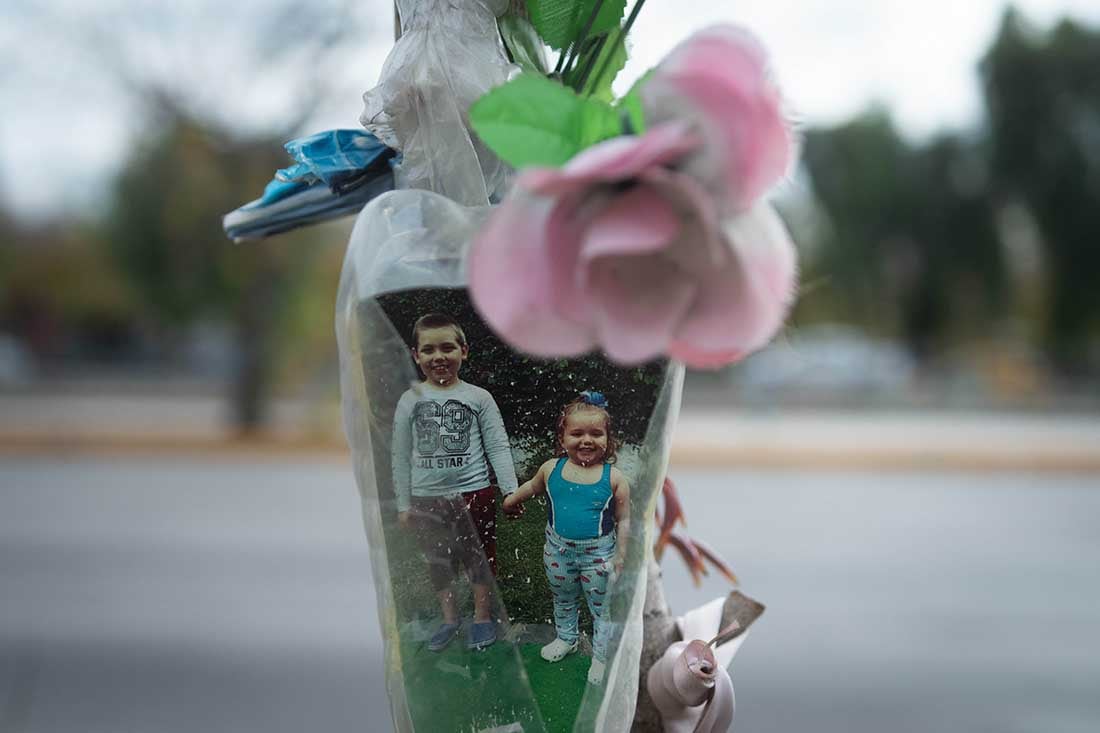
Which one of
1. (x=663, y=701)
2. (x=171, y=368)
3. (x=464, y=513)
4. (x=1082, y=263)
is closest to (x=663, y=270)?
(x=464, y=513)

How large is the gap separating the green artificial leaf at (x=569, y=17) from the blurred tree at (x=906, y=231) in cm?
1726

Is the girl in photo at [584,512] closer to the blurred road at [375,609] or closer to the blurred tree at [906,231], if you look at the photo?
the blurred road at [375,609]

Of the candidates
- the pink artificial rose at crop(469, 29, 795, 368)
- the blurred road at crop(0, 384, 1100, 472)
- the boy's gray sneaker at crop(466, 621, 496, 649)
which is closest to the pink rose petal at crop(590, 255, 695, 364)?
the pink artificial rose at crop(469, 29, 795, 368)

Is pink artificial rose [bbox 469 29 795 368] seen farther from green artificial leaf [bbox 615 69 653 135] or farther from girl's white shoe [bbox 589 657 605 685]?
girl's white shoe [bbox 589 657 605 685]

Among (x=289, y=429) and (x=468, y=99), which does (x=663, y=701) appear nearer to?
(x=468, y=99)

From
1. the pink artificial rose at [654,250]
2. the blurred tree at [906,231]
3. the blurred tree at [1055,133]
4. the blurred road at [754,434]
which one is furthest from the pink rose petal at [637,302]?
the blurred tree at [906,231]

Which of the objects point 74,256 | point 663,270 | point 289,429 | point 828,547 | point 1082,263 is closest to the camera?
point 663,270

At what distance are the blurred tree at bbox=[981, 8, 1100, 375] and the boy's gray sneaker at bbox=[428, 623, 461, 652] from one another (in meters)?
16.8

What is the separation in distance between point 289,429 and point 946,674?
7901 mm

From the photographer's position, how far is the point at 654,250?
0.54 metres

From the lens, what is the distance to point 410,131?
0.78m

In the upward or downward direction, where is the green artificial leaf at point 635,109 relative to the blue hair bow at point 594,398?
upward

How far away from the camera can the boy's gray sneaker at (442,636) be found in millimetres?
717

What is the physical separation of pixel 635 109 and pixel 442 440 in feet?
0.82
